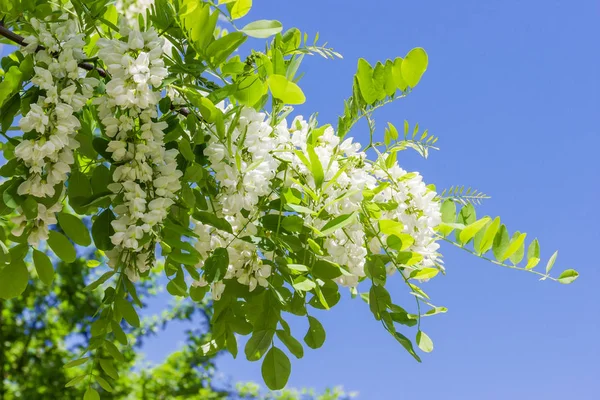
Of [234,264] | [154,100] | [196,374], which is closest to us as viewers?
[154,100]

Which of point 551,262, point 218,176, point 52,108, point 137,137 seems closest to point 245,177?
point 218,176

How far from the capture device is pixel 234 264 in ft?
2.67

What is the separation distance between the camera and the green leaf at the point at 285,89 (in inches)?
26.3

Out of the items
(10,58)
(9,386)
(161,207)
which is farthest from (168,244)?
(9,386)

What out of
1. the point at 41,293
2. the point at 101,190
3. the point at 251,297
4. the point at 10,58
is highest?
the point at 41,293

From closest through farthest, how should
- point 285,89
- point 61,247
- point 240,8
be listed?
1. point 285,89
2. point 240,8
3. point 61,247

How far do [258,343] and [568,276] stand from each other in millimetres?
449

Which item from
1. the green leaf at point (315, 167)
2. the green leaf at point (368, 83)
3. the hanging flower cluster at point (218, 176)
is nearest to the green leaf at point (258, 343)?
the hanging flower cluster at point (218, 176)

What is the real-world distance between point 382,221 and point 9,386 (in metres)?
3.72

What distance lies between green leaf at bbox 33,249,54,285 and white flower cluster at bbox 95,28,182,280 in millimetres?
205

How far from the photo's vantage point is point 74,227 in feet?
2.82

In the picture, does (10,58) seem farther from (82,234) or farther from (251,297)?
(251,297)

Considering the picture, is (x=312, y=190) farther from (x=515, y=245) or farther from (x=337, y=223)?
(x=515, y=245)

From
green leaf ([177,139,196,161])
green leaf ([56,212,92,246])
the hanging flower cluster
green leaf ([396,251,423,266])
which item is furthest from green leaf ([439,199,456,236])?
green leaf ([56,212,92,246])
